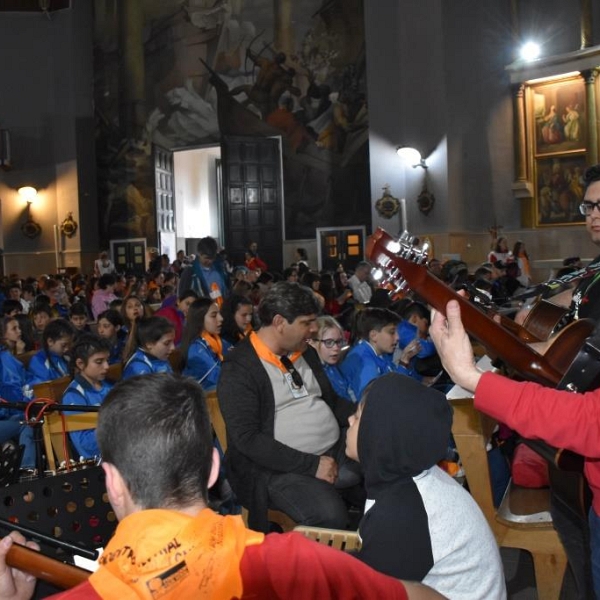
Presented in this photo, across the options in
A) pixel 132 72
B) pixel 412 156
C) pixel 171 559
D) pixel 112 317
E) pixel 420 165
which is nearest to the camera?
pixel 171 559

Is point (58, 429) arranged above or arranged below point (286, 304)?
below

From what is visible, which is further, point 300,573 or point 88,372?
point 88,372

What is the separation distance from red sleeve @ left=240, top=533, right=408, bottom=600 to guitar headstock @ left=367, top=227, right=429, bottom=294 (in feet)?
4.50

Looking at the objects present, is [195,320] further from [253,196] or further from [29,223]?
[29,223]

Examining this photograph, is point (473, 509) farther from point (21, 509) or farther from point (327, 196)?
point (327, 196)

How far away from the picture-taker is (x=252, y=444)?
4.15 meters

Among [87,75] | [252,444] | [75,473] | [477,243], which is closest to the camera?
[75,473]

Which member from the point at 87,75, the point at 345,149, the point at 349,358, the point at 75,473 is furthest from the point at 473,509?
the point at 87,75

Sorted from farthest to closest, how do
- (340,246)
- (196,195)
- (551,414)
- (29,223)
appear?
(196,195)
(29,223)
(340,246)
(551,414)

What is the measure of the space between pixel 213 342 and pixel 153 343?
0.98 metres

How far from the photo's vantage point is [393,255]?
9.80ft

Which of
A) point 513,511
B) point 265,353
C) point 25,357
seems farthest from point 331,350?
point 25,357

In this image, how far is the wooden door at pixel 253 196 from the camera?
2317 cm

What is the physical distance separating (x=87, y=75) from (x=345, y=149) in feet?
29.8
